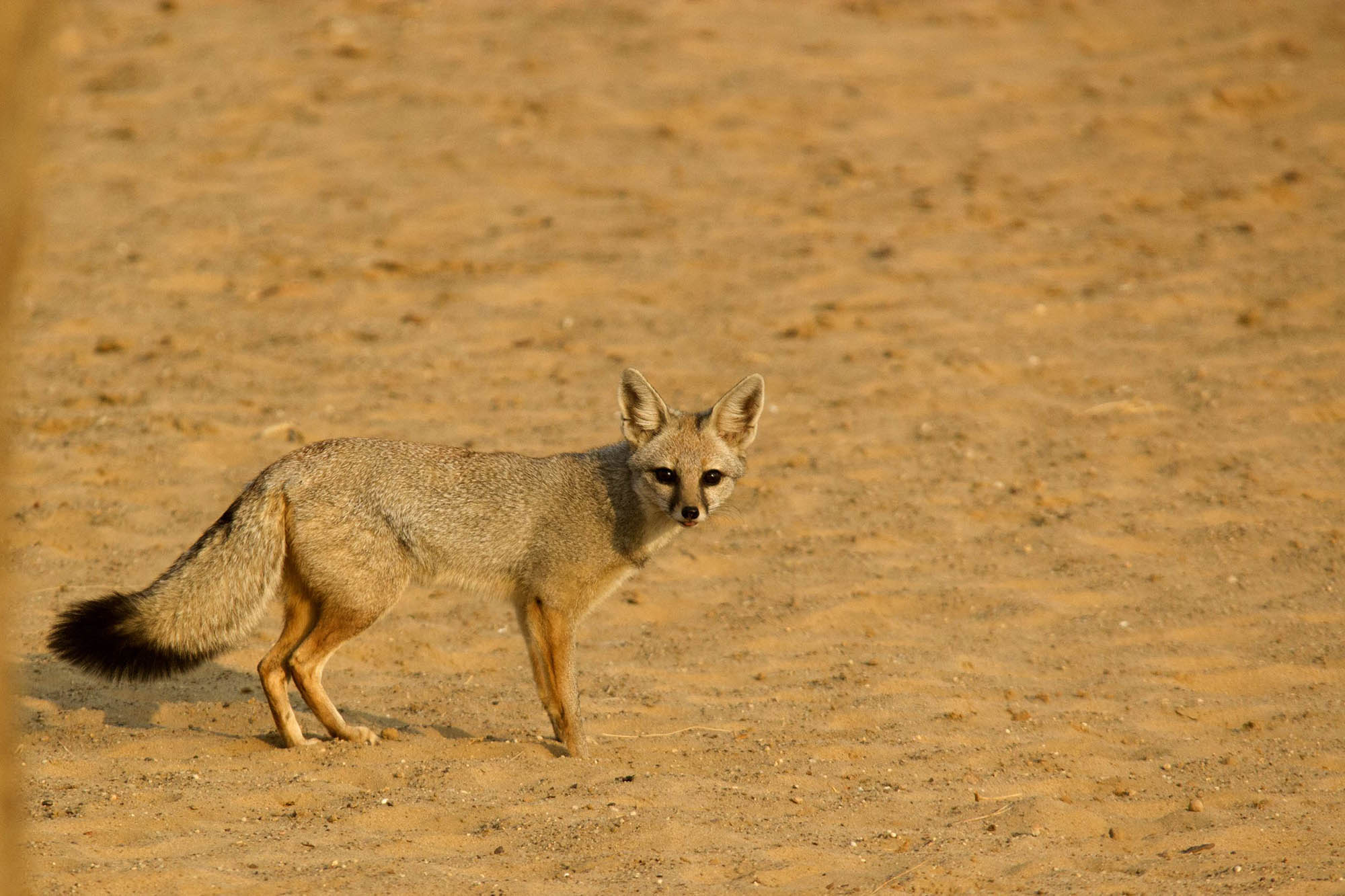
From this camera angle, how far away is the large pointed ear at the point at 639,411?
602 cm

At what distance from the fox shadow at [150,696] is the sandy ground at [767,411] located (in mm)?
31

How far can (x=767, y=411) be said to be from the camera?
9000 millimetres

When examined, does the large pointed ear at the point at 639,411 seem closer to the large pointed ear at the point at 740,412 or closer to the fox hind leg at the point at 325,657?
the large pointed ear at the point at 740,412

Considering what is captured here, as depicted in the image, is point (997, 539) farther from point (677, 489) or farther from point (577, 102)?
point (577, 102)


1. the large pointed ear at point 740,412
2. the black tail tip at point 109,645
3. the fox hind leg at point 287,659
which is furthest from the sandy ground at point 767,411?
the large pointed ear at point 740,412

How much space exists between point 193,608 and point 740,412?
7.90 feet

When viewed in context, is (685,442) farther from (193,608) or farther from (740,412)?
(193,608)

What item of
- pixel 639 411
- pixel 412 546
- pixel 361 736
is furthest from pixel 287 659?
pixel 639 411

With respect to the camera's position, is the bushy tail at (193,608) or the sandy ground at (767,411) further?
the bushy tail at (193,608)

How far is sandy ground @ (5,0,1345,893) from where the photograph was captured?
4.82 meters

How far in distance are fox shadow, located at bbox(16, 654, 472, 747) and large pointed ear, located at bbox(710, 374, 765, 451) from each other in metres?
1.71

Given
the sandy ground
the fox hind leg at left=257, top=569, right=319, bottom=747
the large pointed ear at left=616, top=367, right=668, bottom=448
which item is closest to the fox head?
the large pointed ear at left=616, top=367, right=668, bottom=448

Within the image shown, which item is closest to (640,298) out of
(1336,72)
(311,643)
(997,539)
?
(997,539)

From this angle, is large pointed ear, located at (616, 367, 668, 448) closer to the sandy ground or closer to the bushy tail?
the sandy ground
